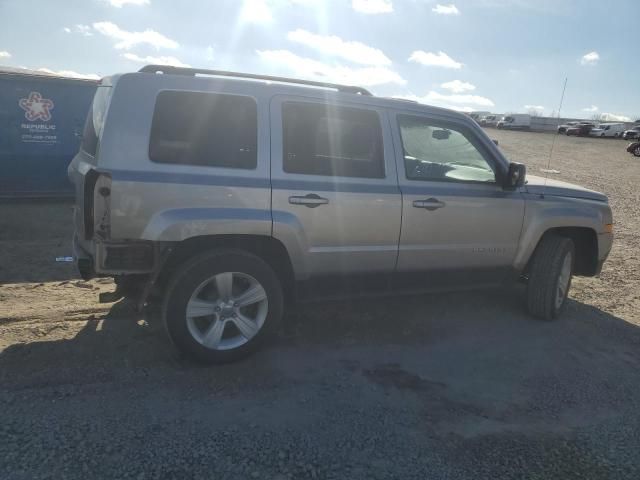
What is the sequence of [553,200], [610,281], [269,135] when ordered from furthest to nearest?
[610,281] < [553,200] < [269,135]

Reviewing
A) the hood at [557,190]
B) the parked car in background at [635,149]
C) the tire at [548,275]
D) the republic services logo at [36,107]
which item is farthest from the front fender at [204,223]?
the parked car in background at [635,149]

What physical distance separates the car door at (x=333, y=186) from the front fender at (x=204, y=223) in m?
0.14

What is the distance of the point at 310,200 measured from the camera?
11.9ft

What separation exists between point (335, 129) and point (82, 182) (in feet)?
6.12

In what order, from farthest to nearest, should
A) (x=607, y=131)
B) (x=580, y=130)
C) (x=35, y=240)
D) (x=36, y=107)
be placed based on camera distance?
(x=607, y=131)
(x=580, y=130)
(x=36, y=107)
(x=35, y=240)

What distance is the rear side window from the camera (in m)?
3.29

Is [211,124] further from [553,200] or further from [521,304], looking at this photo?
[521,304]

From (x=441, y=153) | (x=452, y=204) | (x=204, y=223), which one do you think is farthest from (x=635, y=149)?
(x=204, y=223)

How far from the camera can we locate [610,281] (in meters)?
6.18

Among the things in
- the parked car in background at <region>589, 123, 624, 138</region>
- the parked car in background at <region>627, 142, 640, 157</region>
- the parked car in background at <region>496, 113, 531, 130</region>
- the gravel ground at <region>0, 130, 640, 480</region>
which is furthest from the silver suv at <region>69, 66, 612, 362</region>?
the parked car in background at <region>496, 113, 531, 130</region>

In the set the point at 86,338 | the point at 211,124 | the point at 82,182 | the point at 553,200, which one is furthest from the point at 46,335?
the point at 553,200

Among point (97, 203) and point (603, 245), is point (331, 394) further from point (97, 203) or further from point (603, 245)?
point (603, 245)

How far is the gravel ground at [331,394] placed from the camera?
2.65 m

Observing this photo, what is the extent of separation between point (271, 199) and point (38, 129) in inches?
272
